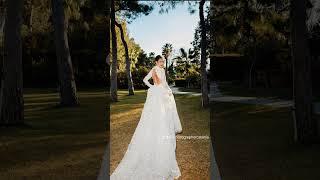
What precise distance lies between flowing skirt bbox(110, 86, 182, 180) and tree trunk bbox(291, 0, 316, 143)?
5695 millimetres

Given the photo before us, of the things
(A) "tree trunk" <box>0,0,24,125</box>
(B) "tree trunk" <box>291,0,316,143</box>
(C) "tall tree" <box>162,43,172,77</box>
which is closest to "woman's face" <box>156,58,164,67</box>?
(C) "tall tree" <box>162,43,172,77</box>

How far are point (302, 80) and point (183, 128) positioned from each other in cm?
571

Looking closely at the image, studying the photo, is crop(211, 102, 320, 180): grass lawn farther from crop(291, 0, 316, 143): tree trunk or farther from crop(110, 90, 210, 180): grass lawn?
crop(110, 90, 210, 180): grass lawn

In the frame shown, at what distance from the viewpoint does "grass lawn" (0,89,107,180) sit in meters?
9.30

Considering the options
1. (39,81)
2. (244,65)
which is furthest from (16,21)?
(244,65)

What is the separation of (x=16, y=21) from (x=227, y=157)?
935 centimetres

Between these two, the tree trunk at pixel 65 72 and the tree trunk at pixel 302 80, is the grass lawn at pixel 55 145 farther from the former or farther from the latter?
the tree trunk at pixel 302 80

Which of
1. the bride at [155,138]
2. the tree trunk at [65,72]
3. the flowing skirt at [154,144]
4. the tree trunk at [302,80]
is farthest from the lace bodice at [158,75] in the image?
the tree trunk at [65,72]

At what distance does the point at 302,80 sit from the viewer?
39.5ft

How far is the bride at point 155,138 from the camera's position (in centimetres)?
731

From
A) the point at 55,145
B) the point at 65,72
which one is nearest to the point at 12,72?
the point at 55,145

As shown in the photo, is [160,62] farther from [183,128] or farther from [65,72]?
[65,72]

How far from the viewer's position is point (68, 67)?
22.8 m

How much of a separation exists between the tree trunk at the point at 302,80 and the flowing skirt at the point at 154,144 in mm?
5695
